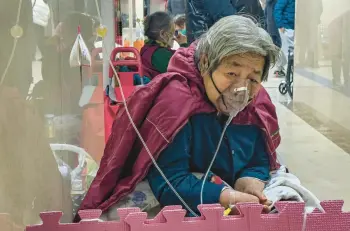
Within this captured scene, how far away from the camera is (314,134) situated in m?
4.33

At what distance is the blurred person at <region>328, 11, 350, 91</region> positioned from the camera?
167 inches

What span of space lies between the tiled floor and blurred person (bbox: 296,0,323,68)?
375 mm

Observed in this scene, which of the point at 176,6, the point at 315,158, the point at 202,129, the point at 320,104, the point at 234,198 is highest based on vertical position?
the point at 176,6

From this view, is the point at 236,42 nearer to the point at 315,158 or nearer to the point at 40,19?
the point at 40,19

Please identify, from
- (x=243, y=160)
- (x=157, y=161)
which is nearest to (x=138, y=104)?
(x=157, y=161)

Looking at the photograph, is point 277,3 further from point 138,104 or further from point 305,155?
point 138,104

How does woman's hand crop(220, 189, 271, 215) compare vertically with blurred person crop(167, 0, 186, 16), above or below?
below

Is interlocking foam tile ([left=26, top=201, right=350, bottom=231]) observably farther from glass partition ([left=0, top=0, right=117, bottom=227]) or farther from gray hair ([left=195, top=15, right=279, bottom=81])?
gray hair ([left=195, top=15, right=279, bottom=81])

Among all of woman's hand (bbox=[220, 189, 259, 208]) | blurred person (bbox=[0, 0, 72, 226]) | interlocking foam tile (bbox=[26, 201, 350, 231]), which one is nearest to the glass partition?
blurred person (bbox=[0, 0, 72, 226])

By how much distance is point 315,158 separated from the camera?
358 cm

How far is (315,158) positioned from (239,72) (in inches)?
99.7

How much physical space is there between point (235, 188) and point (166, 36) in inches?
98.9

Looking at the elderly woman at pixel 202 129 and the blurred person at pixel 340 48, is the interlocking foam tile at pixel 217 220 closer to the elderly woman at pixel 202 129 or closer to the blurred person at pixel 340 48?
the elderly woman at pixel 202 129

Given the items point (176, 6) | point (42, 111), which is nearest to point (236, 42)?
point (42, 111)
